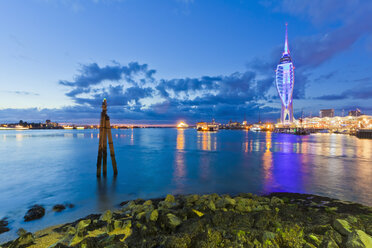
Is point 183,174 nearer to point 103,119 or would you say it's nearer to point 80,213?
point 103,119

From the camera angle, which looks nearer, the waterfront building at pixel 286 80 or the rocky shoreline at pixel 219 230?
the rocky shoreline at pixel 219 230

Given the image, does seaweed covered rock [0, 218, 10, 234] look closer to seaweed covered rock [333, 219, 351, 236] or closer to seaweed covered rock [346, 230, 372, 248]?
seaweed covered rock [346, 230, 372, 248]

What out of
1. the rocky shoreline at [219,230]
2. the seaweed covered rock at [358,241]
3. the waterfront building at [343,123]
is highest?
the waterfront building at [343,123]

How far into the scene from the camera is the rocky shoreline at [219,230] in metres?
3.72

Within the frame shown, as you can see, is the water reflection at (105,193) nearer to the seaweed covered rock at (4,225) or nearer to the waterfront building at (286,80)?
the seaweed covered rock at (4,225)

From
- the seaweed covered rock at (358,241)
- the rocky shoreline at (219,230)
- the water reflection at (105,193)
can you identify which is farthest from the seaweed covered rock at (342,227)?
the water reflection at (105,193)

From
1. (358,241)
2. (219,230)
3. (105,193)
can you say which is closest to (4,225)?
(105,193)

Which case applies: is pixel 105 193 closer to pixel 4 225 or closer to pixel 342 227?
pixel 4 225

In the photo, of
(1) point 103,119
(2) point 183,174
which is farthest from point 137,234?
(2) point 183,174

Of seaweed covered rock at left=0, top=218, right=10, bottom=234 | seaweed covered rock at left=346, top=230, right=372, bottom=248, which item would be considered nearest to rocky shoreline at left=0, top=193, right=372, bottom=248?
seaweed covered rock at left=346, top=230, right=372, bottom=248

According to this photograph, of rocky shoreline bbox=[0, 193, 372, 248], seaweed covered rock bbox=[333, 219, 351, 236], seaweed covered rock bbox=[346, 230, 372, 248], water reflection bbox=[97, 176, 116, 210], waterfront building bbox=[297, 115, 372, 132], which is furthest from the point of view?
waterfront building bbox=[297, 115, 372, 132]

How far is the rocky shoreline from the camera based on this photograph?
3725mm

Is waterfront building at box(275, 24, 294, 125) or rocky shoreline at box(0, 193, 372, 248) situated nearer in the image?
rocky shoreline at box(0, 193, 372, 248)

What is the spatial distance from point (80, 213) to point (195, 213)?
5113 mm
